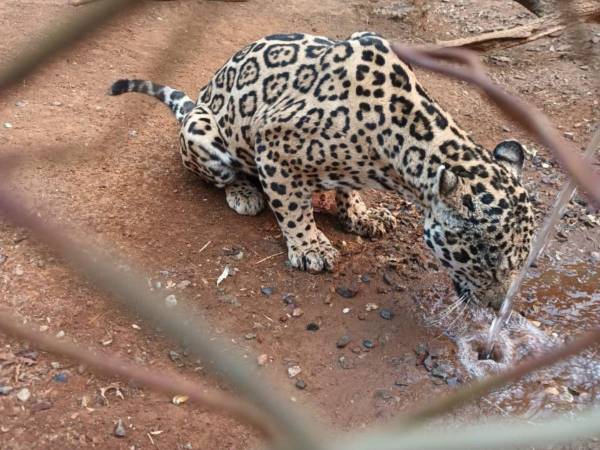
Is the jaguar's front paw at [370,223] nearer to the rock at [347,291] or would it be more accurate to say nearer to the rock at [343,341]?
the rock at [347,291]

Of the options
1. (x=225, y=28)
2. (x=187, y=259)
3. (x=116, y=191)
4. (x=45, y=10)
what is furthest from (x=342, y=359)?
(x=45, y=10)

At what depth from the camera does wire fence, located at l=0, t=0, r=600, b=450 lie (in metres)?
0.61

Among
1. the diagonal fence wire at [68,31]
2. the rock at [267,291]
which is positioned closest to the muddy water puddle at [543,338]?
the rock at [267,291]

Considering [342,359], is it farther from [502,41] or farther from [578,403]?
[502,41]

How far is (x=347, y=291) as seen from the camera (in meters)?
5.00

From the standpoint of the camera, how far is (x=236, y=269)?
5.07m

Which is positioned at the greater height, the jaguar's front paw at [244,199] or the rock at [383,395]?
the jaguar's front paw at [244,199]

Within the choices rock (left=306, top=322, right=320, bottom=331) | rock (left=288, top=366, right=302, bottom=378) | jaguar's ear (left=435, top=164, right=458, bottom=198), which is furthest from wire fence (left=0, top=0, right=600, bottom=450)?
rock (left=306, top=322, right=320, bottom=331)

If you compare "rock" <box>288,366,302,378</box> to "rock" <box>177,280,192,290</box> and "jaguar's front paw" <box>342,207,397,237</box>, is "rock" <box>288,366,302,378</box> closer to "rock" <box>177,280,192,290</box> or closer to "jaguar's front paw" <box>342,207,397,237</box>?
"rock" <box>177,280,192,290</box>

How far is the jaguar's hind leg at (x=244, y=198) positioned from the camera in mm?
5496

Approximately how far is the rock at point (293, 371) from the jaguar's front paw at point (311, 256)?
2.90 ft

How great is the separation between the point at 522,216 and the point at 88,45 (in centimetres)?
375

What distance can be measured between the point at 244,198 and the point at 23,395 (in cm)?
228

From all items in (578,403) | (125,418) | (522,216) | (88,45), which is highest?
(88,45)
